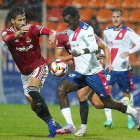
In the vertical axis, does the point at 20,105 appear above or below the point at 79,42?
below

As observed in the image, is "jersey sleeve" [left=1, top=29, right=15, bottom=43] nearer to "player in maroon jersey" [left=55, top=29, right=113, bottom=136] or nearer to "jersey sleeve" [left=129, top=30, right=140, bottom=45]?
"player in maroon jersey" [left=55, top=29, right=113, bottom=136]

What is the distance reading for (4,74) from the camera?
15648mm

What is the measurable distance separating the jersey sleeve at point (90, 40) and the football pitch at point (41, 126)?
139 centimetres

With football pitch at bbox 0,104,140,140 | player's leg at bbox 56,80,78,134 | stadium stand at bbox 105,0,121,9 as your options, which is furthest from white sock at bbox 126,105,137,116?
stadium stand at bbox 105,0,121,9

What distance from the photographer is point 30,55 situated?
30.2 ft

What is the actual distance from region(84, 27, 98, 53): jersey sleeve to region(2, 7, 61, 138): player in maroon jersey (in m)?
0.59

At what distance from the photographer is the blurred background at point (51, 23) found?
15.6 metres

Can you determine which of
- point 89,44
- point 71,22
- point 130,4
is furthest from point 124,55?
point 130,4

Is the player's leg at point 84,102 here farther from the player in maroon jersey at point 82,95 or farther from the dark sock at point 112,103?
the dark sock at point 112,103

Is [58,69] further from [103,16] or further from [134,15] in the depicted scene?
[134,15]

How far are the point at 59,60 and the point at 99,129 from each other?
83.6 inches

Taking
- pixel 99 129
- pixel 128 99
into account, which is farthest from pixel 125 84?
pixel 99 129

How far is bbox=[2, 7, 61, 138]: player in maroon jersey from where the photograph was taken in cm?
876

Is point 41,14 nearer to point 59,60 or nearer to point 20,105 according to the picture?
point 20,105
